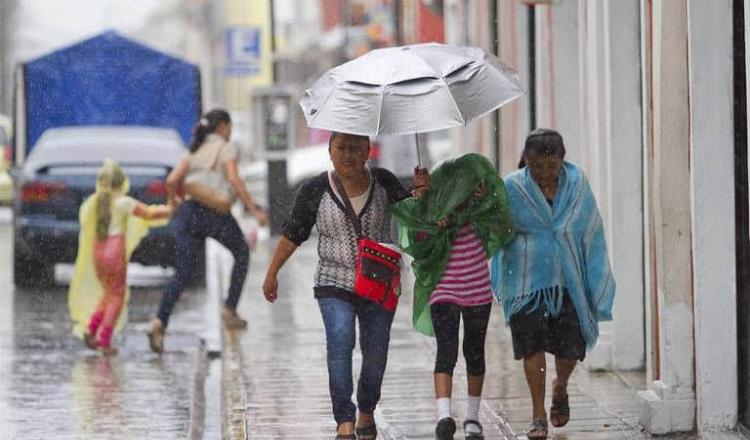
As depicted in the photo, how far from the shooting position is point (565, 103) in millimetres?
13141

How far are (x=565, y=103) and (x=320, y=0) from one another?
54.0m

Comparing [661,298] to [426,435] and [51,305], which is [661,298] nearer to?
[426,435]

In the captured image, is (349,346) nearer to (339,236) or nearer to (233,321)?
(339,236)

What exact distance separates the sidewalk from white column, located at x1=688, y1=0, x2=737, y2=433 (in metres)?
0.54

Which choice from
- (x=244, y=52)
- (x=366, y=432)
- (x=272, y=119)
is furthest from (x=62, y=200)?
(x=244, y=52)

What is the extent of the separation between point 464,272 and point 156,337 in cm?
490

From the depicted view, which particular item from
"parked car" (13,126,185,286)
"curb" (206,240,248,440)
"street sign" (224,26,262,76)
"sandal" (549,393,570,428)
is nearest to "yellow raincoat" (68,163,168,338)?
"curb" (206,240,248,440)

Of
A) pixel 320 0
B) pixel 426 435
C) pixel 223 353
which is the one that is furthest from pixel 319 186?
pixel 320 0

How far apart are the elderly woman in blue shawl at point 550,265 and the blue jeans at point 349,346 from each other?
626 mm

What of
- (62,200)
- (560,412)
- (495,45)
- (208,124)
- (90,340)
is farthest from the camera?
(62,200)

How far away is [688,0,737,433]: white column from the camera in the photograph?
Result: 335 inches

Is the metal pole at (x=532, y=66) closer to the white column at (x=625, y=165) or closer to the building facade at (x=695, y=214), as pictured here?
the white column at (x=625, y=165)

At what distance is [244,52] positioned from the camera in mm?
34875

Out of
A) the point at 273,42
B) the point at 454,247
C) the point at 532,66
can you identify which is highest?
the point at 273,42
